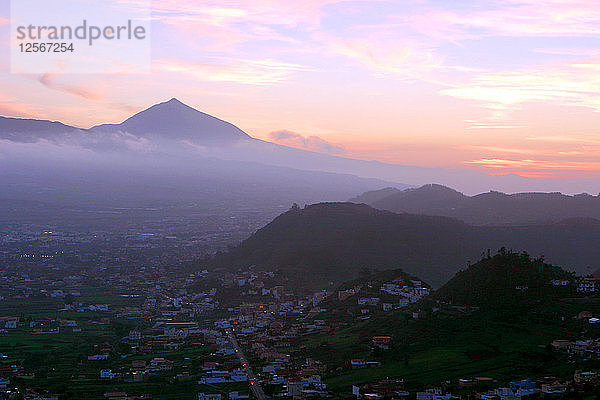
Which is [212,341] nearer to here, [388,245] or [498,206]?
A: [388,245]

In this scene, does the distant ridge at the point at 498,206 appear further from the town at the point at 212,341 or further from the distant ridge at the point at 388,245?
the town at the point at 212,341

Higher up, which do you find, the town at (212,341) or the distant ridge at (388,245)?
the distant ridge at (388,245)

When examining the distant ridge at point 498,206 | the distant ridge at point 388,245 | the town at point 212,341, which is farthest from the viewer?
the distant ridge at point 498,206

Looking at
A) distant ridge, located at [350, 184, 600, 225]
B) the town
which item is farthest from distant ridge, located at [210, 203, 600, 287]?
distant ridge, located at [350, 184, 600, 225]

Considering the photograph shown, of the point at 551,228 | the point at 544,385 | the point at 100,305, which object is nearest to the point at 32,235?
the point at 100,305

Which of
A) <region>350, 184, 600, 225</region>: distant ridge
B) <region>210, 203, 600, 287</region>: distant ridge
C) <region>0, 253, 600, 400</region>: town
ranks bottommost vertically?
<region>0, 253, 600, 400</region>: town

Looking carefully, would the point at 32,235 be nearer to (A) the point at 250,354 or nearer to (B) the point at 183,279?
(B) the point at 183,279

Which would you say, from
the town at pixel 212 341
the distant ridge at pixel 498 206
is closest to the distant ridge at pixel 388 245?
the town at pixel 212 341

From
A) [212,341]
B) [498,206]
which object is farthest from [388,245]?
[498,206]

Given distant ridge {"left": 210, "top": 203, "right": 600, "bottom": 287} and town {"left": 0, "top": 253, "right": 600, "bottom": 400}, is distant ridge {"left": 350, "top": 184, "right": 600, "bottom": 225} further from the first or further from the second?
town {"left": 0, "top": 253, "right": 600, "bottom": 400}
